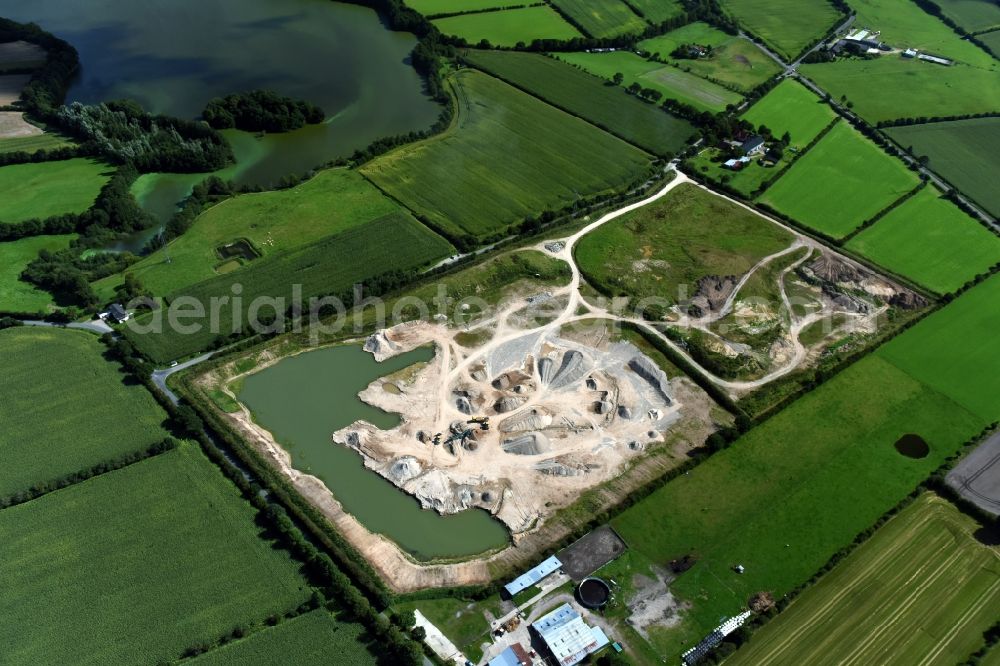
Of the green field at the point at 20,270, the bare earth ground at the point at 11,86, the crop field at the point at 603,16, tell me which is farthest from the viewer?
the crop field at the point at 603,16

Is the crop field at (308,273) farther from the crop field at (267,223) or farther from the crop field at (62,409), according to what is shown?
the crop field at (62,409)

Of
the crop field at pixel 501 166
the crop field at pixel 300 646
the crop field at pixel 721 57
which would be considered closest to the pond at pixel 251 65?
the crop field at pixel 501 166

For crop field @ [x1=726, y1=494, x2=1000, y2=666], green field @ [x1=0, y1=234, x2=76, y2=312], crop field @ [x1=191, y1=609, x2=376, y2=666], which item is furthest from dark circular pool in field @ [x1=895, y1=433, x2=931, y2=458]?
green field @ [x1=0, y1=234, x2=76, y2=312]

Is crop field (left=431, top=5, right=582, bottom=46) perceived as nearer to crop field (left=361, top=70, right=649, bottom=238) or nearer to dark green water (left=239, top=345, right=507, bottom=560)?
crop field (left=361, top=70, right=649, bottom=238)

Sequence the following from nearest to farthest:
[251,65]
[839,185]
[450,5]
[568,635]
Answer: [568,635]
[839,185]
[251,65]
[450,5]

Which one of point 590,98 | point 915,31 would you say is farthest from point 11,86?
point 915,31

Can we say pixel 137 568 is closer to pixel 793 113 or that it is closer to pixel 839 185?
pixel 839 185

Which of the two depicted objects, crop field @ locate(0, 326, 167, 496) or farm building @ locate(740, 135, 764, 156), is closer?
crop field @ locate(0, 326, 167, 496)
